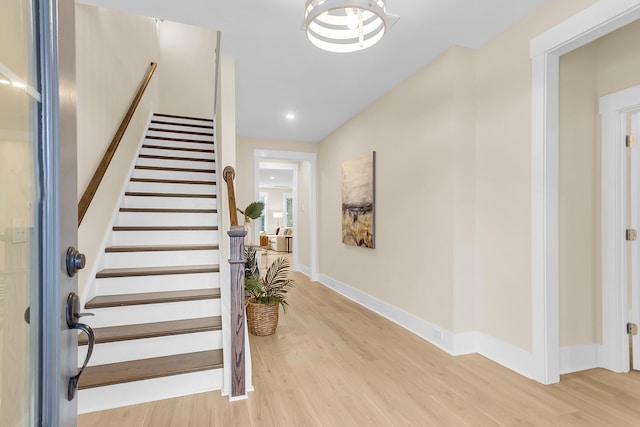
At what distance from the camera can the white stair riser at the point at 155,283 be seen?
2.49 m

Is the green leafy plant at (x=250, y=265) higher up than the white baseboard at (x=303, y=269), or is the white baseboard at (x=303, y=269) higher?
the green leafy plant at (x=250, y=265)

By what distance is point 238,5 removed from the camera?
2.14 meters

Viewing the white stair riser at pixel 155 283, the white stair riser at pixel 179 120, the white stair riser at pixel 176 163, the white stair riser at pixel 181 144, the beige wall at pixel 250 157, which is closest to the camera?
the white stair riser at pixel 155 283

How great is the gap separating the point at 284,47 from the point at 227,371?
2.54m

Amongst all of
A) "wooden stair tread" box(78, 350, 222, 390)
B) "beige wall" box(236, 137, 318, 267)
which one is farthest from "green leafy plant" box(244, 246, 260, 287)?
"beige wall" box(236, 137, 318, 267)

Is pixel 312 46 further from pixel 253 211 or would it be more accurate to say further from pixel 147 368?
pixel 147 368

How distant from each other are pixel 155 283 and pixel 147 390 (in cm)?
85

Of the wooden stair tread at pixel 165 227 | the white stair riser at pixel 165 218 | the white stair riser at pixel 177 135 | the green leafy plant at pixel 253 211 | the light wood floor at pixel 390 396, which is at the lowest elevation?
the light wood floor at pixel 390 396

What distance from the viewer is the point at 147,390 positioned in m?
1.98

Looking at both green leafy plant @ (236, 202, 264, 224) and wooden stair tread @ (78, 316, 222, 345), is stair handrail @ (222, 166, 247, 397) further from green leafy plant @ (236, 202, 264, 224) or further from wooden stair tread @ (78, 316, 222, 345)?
green leafy plant @ (236, 202, 264, 224)

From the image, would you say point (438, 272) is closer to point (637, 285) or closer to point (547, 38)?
point (637, 285)

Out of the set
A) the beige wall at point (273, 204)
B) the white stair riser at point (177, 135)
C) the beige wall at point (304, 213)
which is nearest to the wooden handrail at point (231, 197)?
the white stair riser at point (177, 135)

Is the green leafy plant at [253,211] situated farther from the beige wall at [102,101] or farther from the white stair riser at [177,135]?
the white stair riser at [177,135]

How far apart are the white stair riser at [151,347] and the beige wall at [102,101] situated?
0.52 m
